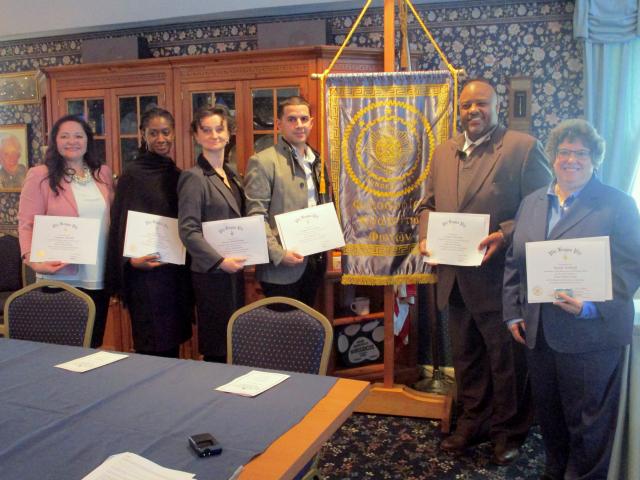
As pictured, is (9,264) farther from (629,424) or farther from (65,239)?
(629,424)

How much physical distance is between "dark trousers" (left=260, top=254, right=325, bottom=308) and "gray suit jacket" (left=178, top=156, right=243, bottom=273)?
0.30 metres

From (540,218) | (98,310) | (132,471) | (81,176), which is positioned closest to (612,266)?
(540,218)

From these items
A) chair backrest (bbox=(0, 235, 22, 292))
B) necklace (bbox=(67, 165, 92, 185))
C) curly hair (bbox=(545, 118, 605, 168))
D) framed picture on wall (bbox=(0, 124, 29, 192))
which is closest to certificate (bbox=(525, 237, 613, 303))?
curly hair (bbox=(545, 118, 605, 168))

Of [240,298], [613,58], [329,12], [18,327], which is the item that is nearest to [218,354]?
[240,298]

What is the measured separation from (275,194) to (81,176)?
908 mm

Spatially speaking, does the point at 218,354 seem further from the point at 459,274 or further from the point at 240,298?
the point at 459,274

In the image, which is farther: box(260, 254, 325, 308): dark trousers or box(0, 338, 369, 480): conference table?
box(260, 254, 325, 308): dark trousers

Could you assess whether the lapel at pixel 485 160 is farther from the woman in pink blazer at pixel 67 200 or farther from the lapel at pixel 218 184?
the woman in pink blazer at pixel 67 200

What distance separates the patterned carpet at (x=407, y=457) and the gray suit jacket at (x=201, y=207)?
3.49ft

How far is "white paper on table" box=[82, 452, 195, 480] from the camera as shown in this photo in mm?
1112

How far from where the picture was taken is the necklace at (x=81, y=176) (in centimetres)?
263

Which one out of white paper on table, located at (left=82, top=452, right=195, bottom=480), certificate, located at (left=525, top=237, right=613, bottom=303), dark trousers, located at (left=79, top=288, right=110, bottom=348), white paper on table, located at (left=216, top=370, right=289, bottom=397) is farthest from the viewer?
dark trousers, located at (left=79, top=288, right=110, bottom=348)

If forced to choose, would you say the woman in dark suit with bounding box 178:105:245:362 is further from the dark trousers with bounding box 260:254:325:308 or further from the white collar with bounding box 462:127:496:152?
the white collar with bounding box 462:127:496:152

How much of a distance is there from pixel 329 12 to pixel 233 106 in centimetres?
90
